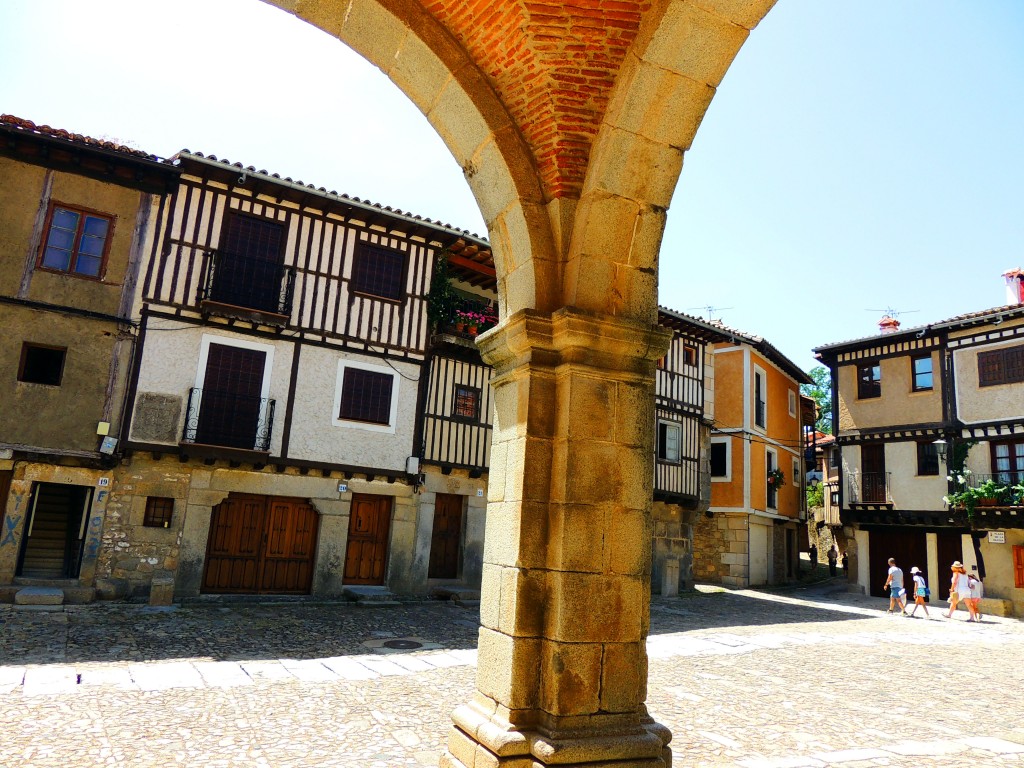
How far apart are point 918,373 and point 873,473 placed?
320cm

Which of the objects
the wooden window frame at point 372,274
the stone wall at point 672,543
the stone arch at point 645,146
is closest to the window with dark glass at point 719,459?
the stone wall at point 672,543

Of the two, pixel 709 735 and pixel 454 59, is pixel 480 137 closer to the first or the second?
pixel 454 59

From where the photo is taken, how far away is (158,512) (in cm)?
1180

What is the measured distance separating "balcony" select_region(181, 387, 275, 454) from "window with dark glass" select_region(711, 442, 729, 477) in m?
14.2

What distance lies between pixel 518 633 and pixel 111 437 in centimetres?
1038

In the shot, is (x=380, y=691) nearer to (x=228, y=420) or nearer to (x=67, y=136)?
(x=228, y=420)

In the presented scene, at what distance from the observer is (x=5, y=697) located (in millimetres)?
5375

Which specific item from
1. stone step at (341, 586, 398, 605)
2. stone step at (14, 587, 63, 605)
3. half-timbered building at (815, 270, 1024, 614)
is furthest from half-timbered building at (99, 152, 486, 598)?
half-timbered building at (815, 270, 1024, 614)

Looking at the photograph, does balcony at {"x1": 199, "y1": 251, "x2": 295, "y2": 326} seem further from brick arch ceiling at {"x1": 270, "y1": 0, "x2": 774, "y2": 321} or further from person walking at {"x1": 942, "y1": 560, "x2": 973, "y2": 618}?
person walking at {"x1": 942, "y1": 560, "x2": 973, "y2": 618}

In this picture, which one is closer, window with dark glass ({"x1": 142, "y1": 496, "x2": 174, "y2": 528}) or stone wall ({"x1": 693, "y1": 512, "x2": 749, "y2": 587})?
window with dark glass ({"x1": 142, "y1": 496, "x2": 174, "y2": 528})

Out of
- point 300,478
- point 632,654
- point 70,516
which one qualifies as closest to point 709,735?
point 632,654

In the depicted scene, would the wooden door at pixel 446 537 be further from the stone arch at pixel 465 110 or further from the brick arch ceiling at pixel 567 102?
the brick arch ceiling at pixel 567 102

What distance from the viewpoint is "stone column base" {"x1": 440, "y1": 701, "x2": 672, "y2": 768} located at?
3.07 meters

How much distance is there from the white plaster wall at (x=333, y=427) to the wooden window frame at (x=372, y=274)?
1.34 metres
